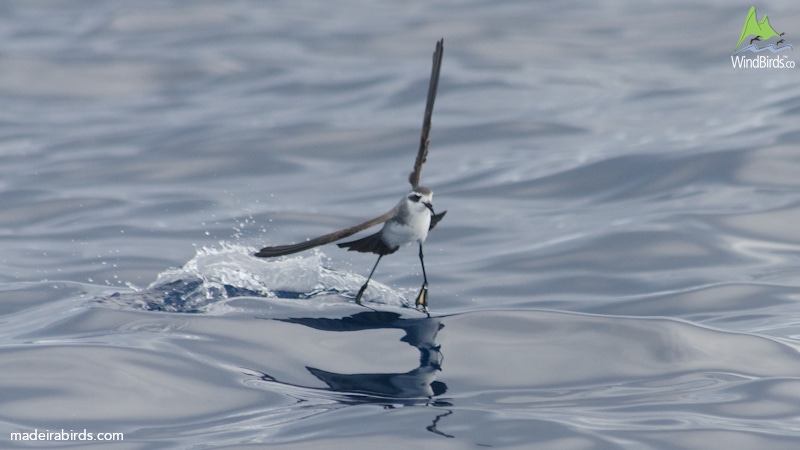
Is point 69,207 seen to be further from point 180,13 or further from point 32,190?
point 180,13

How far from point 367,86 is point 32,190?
6.54m

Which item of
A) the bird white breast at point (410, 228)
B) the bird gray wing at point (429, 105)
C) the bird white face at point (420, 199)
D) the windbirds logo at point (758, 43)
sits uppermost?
the windbirds logo at point (758, 43)

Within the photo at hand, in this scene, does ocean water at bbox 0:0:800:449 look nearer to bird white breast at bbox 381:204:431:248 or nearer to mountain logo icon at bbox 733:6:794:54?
mountain logo icon at bbox 733:6:794:54

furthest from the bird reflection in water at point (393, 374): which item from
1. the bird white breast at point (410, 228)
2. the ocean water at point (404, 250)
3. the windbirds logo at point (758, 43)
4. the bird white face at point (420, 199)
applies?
the windbirds logo at point (758, 43)

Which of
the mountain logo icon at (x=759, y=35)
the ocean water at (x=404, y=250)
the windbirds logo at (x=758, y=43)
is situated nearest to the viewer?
the ocean water at (x=404, y=250)

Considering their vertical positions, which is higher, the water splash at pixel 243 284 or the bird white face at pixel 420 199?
the bird white face at pixel 420 199

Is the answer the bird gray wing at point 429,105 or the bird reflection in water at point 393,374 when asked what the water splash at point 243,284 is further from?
the bird gray wing at point 429,105

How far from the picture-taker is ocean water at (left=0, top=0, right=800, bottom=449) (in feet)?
18.9

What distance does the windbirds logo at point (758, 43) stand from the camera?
16688 millimetres

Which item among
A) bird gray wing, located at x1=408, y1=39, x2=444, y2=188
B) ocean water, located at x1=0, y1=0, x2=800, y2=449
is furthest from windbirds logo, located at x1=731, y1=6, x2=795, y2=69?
bird gray wing, located at x1=408, y1=39, x2=444, y2=188

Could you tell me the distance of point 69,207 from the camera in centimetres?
1195

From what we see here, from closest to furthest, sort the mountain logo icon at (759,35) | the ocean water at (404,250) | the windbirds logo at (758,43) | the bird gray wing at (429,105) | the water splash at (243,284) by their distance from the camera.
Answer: the ocean water at (404,250) → the bird gray wing at (429,105) → the water splash at (243,284) → the windbirds logo at (758,43) → the mountain logo icon at (759,35)

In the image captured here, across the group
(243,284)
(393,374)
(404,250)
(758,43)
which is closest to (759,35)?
(758,43)

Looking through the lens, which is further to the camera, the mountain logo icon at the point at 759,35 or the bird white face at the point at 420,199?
the mountain logo icon at the point at 759,35
